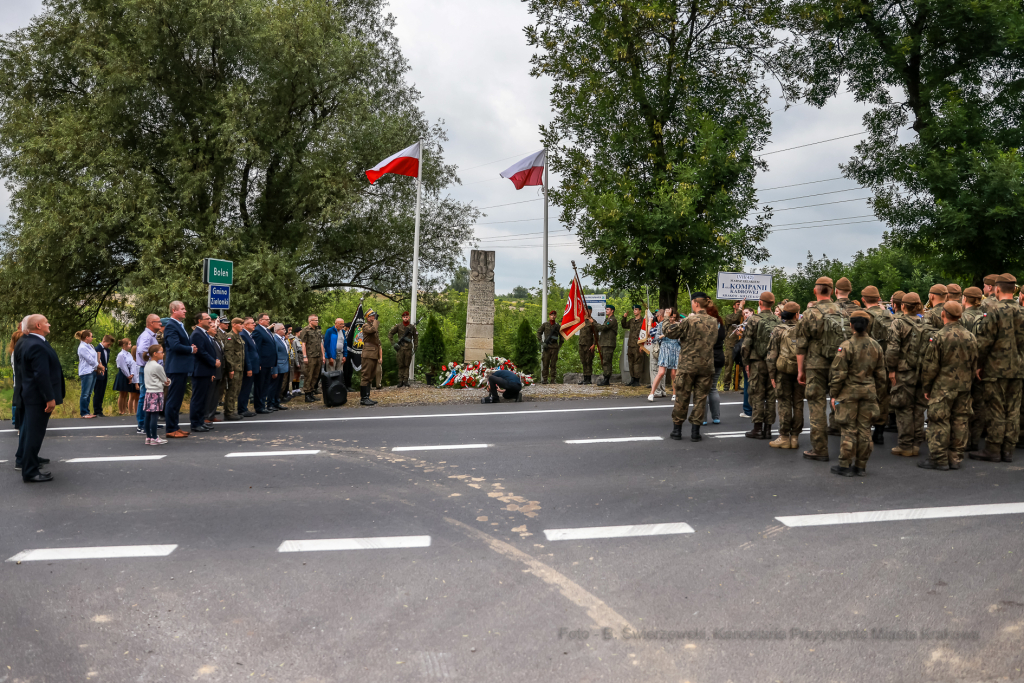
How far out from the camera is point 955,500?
706cm

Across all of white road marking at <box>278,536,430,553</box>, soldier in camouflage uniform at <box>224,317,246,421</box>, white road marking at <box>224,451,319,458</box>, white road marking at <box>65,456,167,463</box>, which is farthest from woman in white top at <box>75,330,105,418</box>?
white road marking at <box>278,536,430,553</box>

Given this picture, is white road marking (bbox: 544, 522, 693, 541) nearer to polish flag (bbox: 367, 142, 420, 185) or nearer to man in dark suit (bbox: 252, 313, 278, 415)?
man in dark suit (bbox: 252, 313, 278, 415)

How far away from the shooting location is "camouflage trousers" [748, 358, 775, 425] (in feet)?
33.8

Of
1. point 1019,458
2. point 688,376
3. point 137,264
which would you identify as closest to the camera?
point 1019,458

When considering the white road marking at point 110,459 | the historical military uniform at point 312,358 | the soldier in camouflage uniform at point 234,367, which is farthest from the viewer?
the historical military uniform at point 312,358

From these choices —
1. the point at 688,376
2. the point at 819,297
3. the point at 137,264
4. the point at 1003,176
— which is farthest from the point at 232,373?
the point at 1003,176

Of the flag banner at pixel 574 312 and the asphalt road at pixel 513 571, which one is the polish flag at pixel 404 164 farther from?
the asphalt road at pixel 513 571

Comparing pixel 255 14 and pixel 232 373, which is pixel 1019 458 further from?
pixel 255 14

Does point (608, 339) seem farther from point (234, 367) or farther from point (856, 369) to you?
point (856, 369)

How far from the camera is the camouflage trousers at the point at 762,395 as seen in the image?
10289 millimetres

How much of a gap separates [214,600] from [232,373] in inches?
356

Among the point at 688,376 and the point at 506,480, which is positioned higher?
the point at 688,376

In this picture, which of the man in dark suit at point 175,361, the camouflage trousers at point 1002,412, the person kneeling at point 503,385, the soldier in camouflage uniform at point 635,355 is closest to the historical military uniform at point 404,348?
the person kneeling at point 503,385

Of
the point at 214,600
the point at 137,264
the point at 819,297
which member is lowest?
the point at 214,600
